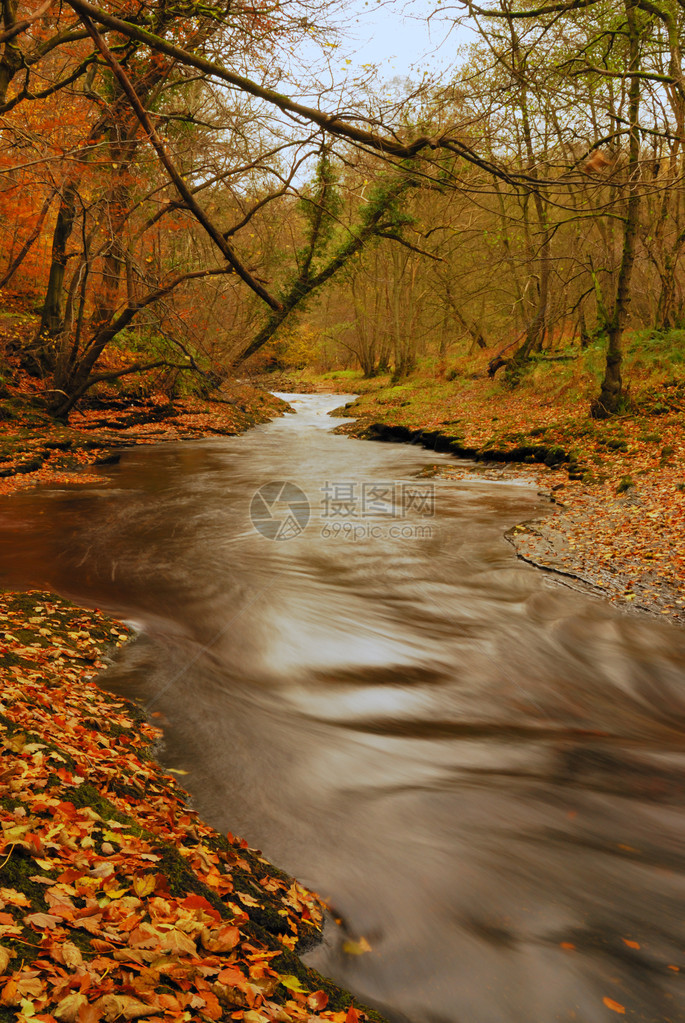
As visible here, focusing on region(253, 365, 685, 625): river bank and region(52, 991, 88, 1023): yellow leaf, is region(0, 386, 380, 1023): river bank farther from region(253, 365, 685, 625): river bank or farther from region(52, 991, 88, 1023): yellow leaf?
region(253, 365, 685, 625): river bank

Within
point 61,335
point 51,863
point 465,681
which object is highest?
point 61,335

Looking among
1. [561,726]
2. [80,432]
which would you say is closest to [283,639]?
[561,726]

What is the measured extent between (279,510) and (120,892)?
1206 centimetres

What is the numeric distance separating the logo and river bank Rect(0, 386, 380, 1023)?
303 inches

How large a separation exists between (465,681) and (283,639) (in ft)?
7.39

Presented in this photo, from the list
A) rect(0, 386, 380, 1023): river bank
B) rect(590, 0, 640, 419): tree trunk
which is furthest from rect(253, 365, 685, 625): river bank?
rect(0, 386, 380, 1023): river bank

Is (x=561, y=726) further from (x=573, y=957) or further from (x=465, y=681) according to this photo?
(x=573, y=957)

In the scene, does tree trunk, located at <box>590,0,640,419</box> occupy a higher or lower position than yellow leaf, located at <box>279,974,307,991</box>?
higher

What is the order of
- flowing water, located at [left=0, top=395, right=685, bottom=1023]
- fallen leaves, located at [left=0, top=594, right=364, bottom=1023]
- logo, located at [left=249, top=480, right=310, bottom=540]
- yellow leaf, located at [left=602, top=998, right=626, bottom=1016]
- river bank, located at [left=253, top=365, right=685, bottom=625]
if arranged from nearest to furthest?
fallen leaves, located at [left=0, top=594, right=364, bottom=1023]
yellow leaf, located at [left=602, top=998, right=626, bottom=1016]
flowing water, located at [left=0, top=395, right=685, bottom=1023]
river bank, located at [left=253, top=365, right=685, bottom=625]
logo, located at [left=249, top=480, right=310, bottom=540]

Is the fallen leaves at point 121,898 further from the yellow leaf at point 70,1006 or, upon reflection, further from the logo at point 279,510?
the logo at point 279,510

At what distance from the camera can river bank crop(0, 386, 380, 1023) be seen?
6.74ft

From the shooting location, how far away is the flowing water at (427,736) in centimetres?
330

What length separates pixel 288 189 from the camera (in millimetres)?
7719

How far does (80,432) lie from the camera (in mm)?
18578
